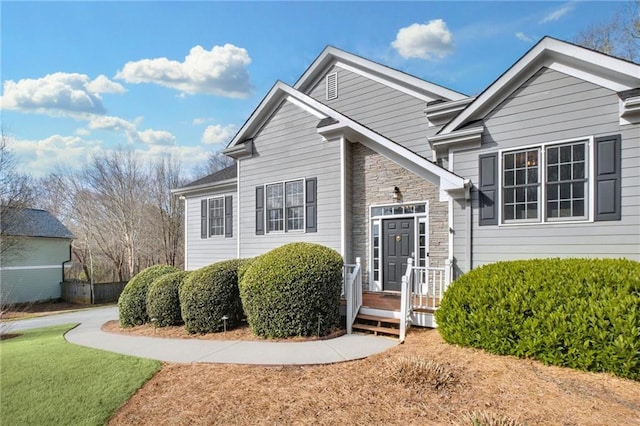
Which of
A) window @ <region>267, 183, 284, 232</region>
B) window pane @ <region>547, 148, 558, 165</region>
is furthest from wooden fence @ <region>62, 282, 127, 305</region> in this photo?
window pane @ <region>547, 148, 558, 165</region>

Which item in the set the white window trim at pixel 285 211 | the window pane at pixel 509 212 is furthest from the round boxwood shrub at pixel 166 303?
the window pane at pixel 509 212

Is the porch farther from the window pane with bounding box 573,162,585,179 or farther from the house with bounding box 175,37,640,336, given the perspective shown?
the window pane with bounding box 573,162,585,179

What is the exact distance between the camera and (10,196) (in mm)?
18031

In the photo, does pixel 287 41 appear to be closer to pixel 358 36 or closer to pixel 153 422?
pixel 358 36

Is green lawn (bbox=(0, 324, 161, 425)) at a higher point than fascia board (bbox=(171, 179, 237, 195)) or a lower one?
lower

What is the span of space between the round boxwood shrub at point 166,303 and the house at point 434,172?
253cm

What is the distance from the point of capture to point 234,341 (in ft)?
22.3

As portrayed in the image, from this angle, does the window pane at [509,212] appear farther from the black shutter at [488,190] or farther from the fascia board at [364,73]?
the fascia board at [364,73]

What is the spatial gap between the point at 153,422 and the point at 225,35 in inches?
442

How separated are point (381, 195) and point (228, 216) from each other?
240 inches

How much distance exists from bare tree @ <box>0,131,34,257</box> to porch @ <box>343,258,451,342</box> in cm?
2017

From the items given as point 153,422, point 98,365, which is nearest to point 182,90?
point 98,365

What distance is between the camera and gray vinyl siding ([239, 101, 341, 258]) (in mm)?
9188

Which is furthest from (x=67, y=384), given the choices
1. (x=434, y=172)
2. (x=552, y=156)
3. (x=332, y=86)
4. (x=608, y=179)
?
(x=332, y=86)
